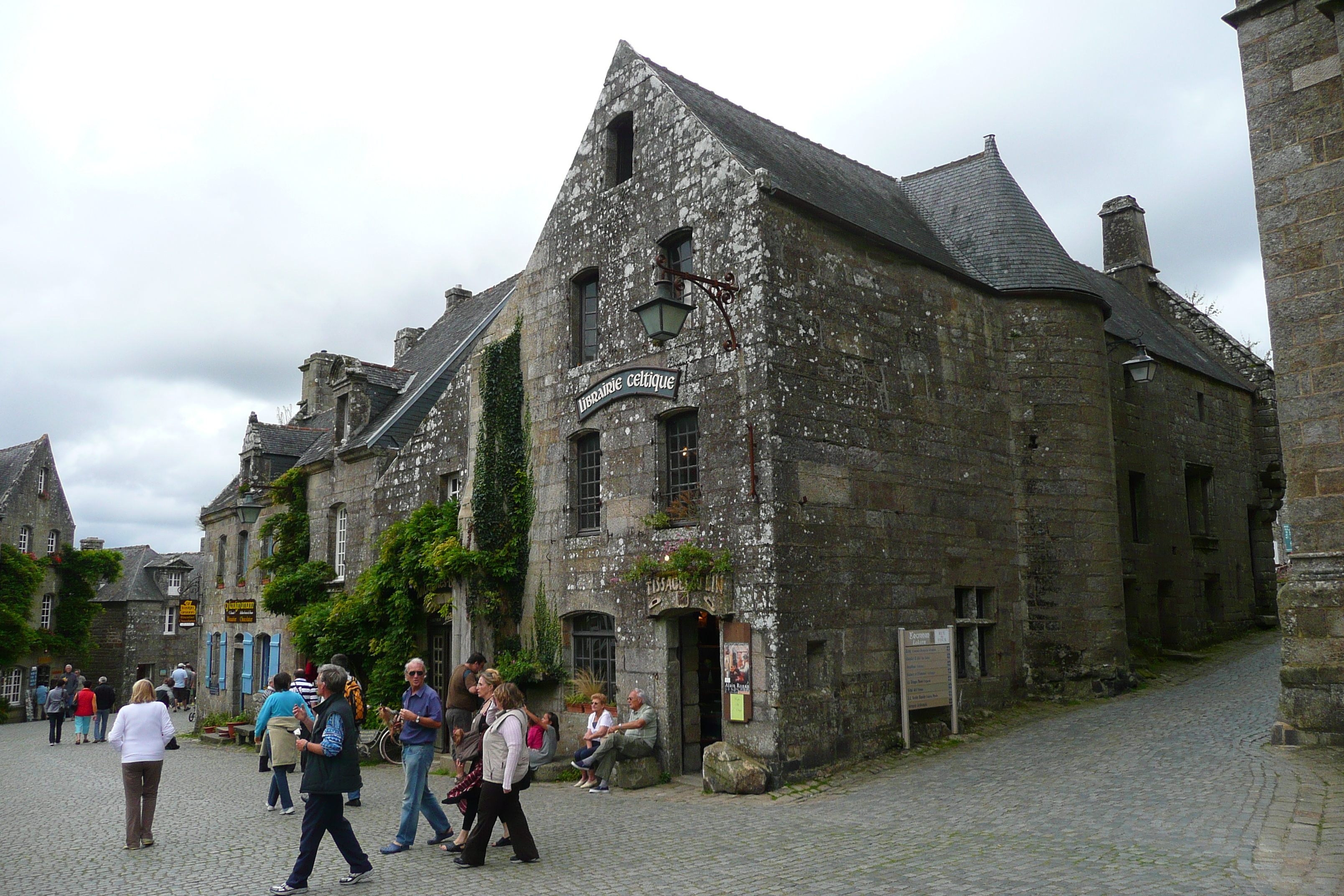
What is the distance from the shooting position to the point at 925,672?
12.5 m

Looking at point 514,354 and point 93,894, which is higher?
point 514,354

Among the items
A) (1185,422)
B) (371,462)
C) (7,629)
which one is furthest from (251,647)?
(1185,422)

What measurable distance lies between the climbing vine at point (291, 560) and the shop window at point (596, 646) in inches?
354

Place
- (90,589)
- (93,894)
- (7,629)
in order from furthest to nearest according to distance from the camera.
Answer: (90,589) < (7,629) < (93,894)

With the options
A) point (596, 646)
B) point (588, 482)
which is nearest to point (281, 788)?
point (596, 646)

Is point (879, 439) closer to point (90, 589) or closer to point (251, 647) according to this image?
point (251, 647)

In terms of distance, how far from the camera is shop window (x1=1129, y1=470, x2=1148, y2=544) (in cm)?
1922

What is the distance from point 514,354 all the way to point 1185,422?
14846mm

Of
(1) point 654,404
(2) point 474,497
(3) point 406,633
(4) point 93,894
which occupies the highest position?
(1) point 654,404

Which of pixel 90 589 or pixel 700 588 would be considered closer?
pixel 700 588

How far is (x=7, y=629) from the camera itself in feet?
113

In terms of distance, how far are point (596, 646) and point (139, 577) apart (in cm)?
3878

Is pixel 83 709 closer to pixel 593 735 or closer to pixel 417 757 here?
pixel 593 735

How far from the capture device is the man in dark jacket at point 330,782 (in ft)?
22.7
